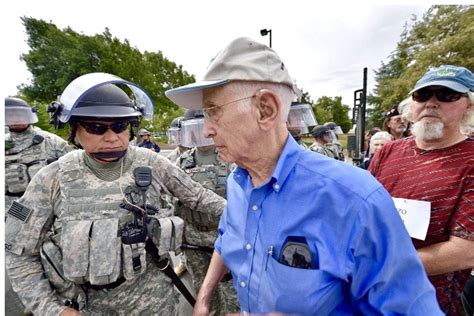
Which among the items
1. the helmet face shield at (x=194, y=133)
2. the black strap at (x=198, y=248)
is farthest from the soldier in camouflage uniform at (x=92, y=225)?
the helmet face shield at (x=194, y=133)

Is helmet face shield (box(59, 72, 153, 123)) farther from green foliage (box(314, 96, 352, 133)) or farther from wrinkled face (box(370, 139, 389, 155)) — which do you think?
green foliage (box(314, 96, 352, 133))

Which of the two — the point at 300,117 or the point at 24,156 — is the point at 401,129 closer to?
→ the point at 300,117

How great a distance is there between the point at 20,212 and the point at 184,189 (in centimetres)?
91

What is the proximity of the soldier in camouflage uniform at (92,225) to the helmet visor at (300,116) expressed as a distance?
1997mm

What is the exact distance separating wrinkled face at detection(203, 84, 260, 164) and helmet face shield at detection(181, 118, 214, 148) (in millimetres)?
1810

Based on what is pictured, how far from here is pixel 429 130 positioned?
154 centimetres

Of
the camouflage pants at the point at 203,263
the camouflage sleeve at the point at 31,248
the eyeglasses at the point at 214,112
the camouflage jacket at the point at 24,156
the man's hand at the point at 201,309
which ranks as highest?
the eyeglasses at the point at 214,112

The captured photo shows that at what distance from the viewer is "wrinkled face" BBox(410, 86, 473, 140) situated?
1519 millimetres

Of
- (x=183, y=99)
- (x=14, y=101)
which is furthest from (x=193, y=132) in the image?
(x=14, y=101)

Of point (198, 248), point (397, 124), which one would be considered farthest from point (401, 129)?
point (198, 248)

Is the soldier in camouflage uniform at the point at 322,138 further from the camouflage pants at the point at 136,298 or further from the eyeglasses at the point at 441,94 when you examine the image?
the camouflage pants at the point at 136,298

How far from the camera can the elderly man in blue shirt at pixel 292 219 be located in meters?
0.83

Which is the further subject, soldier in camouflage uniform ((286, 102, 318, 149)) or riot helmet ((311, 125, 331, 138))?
riot helmet ((311, 125, 331, 138))

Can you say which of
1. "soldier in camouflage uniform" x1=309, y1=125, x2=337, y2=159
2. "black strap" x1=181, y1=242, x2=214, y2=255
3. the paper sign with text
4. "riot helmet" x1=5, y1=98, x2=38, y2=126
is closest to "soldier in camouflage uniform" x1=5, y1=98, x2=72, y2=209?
"riot helmet" x1=5, y1=98, x2=38, y2=126
